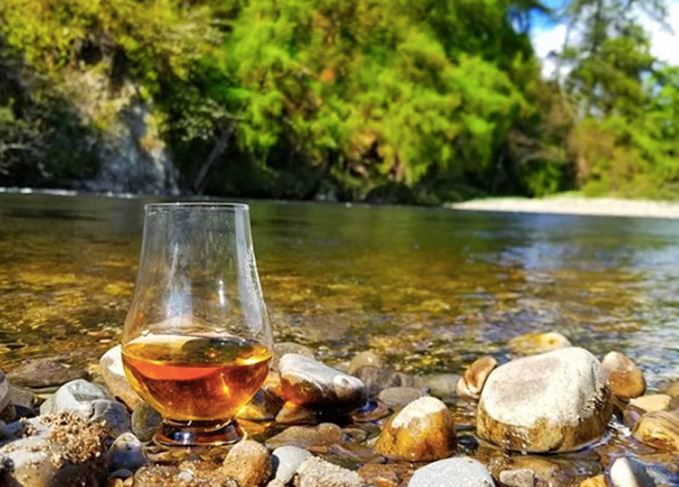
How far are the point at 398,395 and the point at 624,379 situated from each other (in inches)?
46.4

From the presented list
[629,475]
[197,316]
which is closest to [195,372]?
[197,316]

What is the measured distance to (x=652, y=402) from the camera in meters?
3.15

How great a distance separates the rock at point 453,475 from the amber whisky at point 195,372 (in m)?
0.56

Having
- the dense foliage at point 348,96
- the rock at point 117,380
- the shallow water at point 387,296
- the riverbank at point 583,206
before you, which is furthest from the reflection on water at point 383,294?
the riverbank at point 583,206

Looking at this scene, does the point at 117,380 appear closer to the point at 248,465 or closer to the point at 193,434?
the point at 193,434

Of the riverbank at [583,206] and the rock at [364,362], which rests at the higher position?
the rock at [364,362]

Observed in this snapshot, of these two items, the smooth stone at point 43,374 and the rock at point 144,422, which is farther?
the smooth stone at point 43,374

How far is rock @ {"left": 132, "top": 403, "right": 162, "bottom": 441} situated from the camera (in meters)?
2.31

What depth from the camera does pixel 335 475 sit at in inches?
78.8

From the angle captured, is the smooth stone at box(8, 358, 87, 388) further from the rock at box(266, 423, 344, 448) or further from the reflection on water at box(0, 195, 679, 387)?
the rock at box(266, 423, 344, 448)

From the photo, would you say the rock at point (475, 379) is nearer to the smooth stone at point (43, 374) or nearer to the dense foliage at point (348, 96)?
the smooth stone at point (43, 374)

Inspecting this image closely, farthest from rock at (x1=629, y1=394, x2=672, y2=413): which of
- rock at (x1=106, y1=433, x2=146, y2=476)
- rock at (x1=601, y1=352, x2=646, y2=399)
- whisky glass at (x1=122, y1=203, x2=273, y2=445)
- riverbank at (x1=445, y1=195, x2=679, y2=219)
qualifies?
riverbank at (x1=445, y1=195, x2=679, y2=219)

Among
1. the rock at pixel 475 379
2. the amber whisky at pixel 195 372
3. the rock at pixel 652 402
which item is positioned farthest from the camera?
the rock at pixel 475 379

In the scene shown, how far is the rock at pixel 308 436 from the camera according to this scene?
2455 mm
